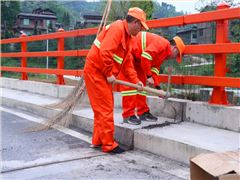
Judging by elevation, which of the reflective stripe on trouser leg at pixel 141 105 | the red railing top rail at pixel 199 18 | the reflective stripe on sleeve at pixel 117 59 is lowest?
the reflective stripe on trouser leg at pixel 141 105

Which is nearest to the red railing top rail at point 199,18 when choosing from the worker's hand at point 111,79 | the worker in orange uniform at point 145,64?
the worker in orange uniform at point 145,64

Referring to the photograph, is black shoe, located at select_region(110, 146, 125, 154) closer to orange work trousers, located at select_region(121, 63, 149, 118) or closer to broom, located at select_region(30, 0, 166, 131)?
orange work trousers, located at select_region(121, 63, 149, 118)

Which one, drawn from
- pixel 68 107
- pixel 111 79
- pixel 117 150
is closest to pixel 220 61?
pixel 111 79

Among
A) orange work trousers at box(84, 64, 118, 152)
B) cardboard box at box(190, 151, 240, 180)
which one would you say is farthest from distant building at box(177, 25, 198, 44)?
cardboard box at box(190, 151, 240, 180)

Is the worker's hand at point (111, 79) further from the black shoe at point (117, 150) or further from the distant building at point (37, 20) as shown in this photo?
the distant building at point (37, 20)

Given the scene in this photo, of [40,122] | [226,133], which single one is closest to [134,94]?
[226,133]

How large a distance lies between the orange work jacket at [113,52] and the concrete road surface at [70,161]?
3.14ft

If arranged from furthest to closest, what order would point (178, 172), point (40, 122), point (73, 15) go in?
1. point (73, 15)
2. point (40, 122)
3. point (178, 172)

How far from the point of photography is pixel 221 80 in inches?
183

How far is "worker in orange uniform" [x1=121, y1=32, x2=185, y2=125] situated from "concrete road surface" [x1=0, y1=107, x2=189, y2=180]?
2.13 feet

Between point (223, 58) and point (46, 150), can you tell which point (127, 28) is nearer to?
point (223, 58)

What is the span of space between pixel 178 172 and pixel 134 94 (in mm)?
1468

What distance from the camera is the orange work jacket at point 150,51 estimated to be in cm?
488

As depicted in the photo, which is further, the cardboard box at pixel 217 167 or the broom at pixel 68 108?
the broom at pixel 68 108
